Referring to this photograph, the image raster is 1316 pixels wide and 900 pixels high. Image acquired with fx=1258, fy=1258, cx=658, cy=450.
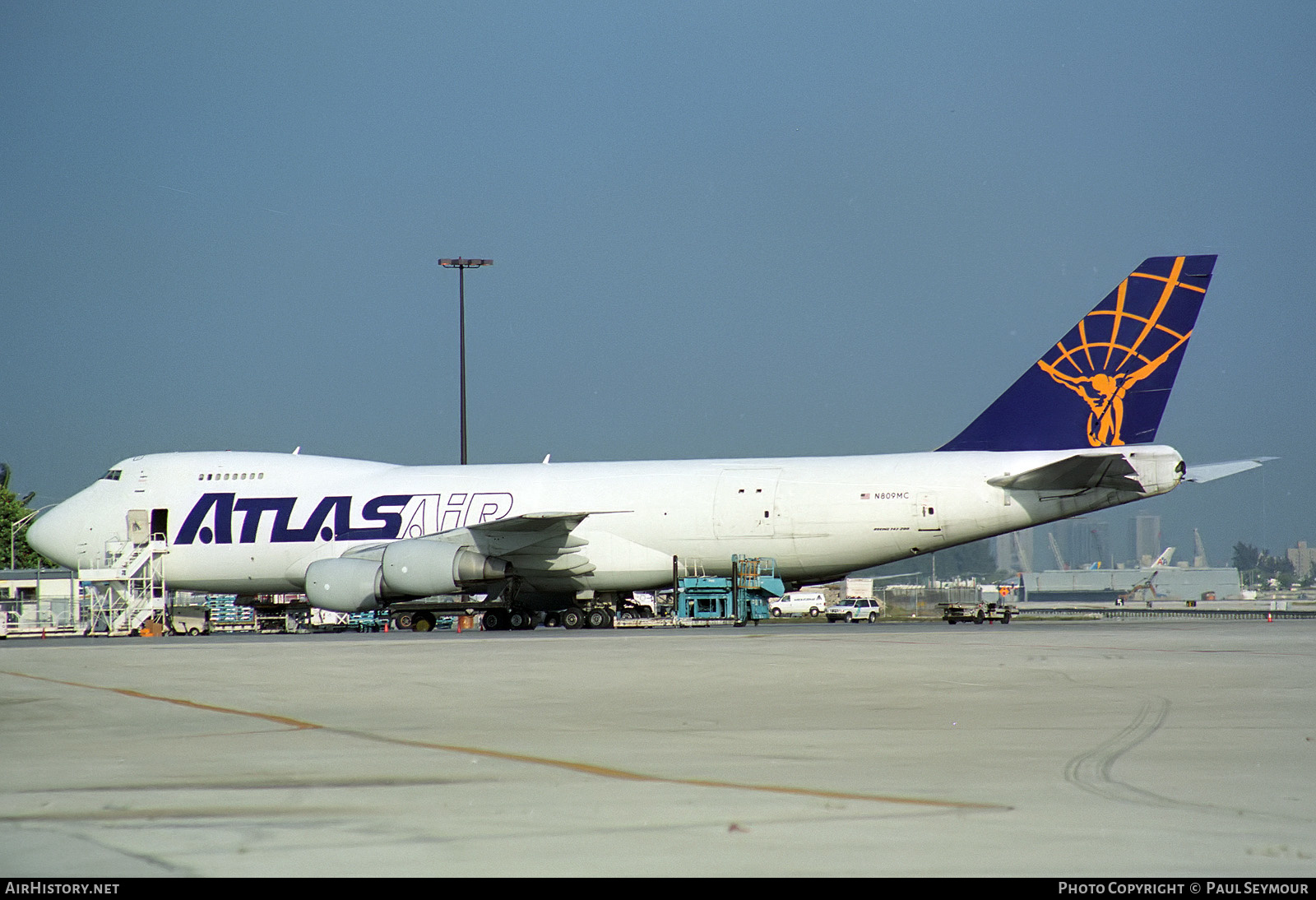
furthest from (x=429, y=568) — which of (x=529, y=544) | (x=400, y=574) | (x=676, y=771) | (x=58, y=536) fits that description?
(x=676, y=771)

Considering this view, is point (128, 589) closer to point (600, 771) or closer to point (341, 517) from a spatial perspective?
point (341, 517)

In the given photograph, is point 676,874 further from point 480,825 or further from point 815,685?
point 815,685

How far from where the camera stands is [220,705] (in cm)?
1211

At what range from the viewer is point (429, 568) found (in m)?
29.2

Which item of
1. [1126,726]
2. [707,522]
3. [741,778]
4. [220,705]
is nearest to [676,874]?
[741,778]

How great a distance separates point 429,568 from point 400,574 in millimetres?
709

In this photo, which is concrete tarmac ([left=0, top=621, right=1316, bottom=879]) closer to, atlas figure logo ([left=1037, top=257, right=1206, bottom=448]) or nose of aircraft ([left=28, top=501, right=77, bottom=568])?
atlas figure logo ([left=1037, top=257, right=1206, bottom=448])

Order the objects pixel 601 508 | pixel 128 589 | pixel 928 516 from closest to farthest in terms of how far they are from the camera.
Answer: pixel 928 516
pixel 601 508
pixel 128 589

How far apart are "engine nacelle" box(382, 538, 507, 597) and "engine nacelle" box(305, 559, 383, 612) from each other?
0.41 m

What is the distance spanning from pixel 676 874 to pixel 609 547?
26.1m

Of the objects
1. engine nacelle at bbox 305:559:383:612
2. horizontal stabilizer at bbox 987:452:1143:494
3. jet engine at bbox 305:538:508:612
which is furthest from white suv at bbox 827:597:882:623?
engine nacelle at bbox 305:559:383:612

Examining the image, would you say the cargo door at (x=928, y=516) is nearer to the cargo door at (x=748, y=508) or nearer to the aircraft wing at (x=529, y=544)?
the cargo door at (x=748, y=508)

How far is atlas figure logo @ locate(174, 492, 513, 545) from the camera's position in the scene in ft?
103

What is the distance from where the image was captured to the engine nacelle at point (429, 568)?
2927cm
